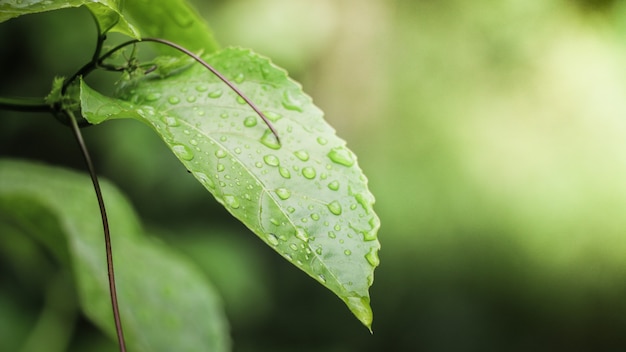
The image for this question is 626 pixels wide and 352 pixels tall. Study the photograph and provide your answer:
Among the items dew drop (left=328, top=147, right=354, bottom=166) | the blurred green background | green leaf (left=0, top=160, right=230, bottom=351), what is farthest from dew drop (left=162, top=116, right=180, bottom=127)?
the blurred green background

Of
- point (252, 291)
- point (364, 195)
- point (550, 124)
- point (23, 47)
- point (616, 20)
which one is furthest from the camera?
point (550, 124)

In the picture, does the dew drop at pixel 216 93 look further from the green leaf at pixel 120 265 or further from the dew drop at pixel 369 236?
the green leaf at pixel 120 265

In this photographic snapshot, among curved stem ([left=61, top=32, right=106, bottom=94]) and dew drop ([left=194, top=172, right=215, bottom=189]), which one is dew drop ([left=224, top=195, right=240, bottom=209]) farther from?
curved stem ([left=61, top=32, right=106, bottom=94])

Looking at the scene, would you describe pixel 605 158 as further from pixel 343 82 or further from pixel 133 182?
pixel 133 182

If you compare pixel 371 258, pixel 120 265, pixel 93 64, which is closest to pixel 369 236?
pixel 371 258

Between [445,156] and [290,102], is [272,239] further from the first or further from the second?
[445,156]

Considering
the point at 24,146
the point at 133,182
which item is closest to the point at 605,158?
the point at 133,182

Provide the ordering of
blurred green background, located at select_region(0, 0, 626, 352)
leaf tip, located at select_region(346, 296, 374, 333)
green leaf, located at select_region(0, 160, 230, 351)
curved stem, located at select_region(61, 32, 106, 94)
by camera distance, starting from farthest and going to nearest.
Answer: blurred green background, located at select_region(0, 0, 626, 352) → green leaf, located at select_region(0, 160, 230, 351) → curved stem, located at select_region(61, 32, 106, 94) → leaf tip, located at select_region(346, 296, 374, 333)
